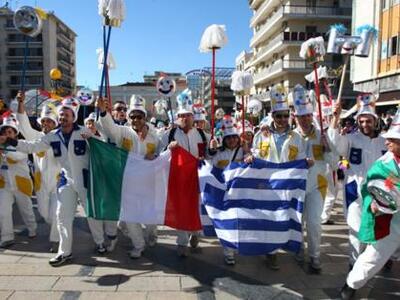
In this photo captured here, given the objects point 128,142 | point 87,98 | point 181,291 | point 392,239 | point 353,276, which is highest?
point 87,98

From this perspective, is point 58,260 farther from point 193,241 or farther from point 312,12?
point 312,12

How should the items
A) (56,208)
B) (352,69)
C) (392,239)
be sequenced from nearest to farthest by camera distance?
1. (392,239)
2. (56,208)
3. (352,69)

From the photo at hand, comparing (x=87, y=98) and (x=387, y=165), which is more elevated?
(x=87, y=98)

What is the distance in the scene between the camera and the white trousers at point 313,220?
528 cm

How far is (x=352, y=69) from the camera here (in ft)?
103

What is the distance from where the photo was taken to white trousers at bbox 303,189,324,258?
5.28 meters

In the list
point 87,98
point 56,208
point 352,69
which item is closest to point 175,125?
point 56,208

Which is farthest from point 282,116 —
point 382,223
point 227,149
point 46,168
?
point 46,168

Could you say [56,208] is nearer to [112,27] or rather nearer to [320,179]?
[112,27]

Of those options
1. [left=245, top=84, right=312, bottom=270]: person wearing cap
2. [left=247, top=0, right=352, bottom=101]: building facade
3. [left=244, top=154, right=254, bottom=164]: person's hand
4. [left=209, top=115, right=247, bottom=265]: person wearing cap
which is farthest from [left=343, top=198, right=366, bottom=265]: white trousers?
[left=247, top=0, right=352, bottom=101]: building facade

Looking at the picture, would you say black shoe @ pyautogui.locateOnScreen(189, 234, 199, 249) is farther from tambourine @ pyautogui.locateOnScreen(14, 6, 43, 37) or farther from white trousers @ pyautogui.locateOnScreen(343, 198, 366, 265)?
tambourine @ pyautogui.locateOnScreen(14, 6, 43, 37)

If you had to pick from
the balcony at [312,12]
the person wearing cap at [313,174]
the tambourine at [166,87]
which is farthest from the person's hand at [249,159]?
the balcony at [312,12]

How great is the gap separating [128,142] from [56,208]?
4.44 feet

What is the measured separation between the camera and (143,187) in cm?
580
